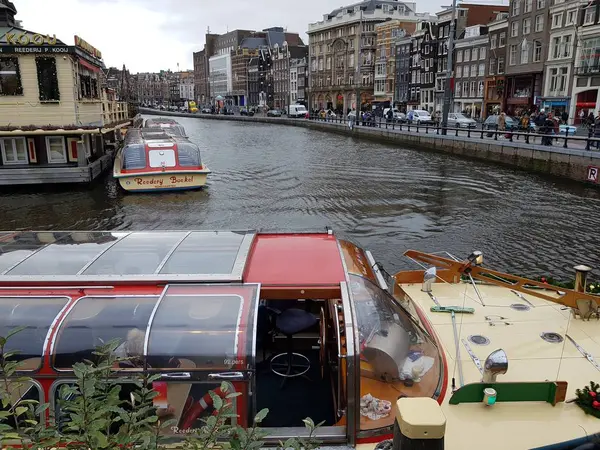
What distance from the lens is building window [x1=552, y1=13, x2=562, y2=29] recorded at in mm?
51094

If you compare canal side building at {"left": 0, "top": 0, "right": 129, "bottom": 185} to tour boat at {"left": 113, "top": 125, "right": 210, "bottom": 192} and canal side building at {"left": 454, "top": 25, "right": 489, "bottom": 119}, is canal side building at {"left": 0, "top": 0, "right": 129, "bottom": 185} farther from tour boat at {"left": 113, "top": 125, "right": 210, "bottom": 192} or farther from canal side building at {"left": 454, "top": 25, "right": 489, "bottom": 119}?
canal side building at {"left": 454, "top": 25, "right": 489, "bottom": 119}

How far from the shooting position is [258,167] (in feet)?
107

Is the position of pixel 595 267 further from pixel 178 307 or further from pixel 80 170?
pixel 80 170

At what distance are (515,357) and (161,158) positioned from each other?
822 inches

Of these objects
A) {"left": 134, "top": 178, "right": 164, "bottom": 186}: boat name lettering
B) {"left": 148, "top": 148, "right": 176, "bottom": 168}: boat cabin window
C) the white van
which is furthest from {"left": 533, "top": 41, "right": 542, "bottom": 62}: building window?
{"left": 134, "top": 178, "right": 164, "bottom": 186}: boat name lettering

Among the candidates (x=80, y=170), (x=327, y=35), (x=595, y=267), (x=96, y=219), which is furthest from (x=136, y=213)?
(x=327, y=35)

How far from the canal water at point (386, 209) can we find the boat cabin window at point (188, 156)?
1401mm

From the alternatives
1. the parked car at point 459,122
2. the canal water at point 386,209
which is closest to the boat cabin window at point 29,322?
the canal water at point 386,209

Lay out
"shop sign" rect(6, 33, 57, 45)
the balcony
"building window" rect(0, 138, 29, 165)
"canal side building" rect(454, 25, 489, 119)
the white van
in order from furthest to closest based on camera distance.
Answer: the white van < "canal side building" rect(454, 25, 489, 119) < the balcony < "building window" rect(0, 138, 29, 165) < "shop sign" rect(6, 33, 57, 45)

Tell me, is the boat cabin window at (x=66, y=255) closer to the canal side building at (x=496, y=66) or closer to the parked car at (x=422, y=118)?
the parked car at (x=422, y=118)

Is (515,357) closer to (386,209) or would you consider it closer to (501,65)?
(386,209)

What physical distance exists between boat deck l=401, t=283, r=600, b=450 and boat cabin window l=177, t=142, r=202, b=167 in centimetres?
1865

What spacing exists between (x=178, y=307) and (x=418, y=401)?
217cm

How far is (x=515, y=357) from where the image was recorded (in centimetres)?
537
